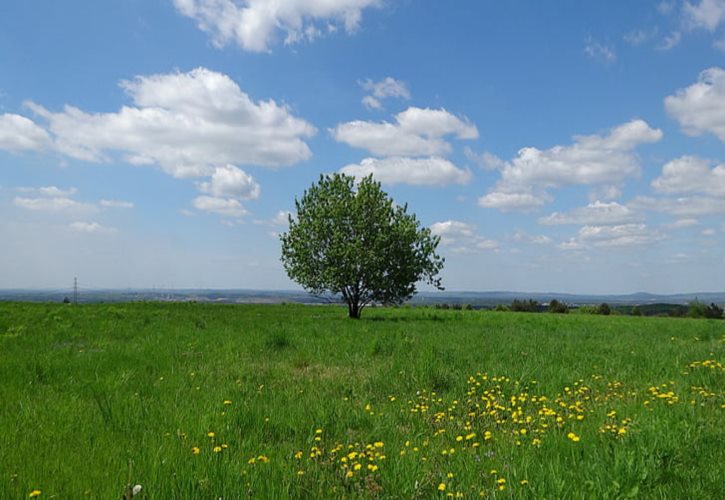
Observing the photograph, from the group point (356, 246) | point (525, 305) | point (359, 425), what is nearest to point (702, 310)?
point (525, 305)

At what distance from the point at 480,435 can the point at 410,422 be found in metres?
0.98

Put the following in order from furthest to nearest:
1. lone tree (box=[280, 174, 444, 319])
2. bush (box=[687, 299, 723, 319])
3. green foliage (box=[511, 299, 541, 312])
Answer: green foliage (box=[511, 299, 541, 312]), bush (box=[687, 299, 723, 319]), lone tree (box=[280, 174, 444, 319])

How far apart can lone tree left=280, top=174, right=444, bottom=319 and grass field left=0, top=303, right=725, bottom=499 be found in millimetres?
20675

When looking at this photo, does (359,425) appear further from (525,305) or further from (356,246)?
(525,305)

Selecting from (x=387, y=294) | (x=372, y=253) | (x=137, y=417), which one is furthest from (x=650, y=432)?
(x=387, y=294)

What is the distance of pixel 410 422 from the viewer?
650 cm

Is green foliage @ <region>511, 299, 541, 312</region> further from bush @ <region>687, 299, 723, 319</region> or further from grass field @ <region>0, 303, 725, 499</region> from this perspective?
grass field @ <region>0, 303, 725, 499</region>

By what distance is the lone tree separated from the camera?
1278 inches

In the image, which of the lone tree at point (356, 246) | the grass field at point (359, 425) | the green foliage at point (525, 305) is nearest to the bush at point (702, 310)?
the green foliage at point (525, 305)

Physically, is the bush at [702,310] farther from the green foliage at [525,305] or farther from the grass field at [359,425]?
the grass field at [359,425]

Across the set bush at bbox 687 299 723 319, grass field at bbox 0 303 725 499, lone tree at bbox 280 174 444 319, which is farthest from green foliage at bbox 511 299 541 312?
grass field at bbox 0 303 725 499

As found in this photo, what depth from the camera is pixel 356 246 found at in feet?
104

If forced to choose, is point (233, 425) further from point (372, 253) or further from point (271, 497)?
point (372, 253)

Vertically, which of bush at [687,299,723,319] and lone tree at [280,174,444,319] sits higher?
lone tree at [280,174,444,319]
